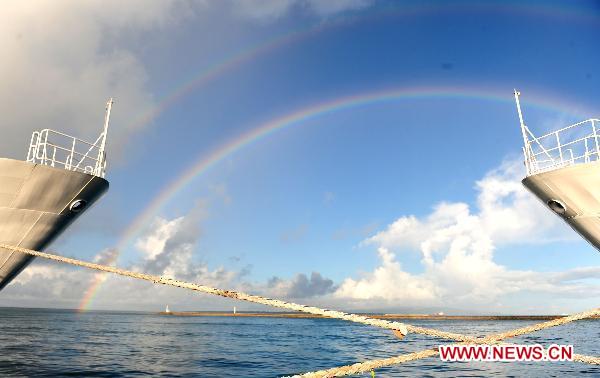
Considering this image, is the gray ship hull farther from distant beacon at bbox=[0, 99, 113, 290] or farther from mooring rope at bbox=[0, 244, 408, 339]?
mooring rope at bbox=[0, 244, 408, 339]

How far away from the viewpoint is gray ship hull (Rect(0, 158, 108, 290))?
10.8 m

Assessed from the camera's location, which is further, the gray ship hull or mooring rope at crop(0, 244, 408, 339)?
the gray ship hull

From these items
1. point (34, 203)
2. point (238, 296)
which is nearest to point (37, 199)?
point (34, 203)

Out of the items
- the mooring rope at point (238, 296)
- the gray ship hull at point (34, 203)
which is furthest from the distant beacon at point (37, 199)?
the mooring rope at point (238, 296)

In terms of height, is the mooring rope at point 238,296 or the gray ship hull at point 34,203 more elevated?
the gray ship hull at point 34,203

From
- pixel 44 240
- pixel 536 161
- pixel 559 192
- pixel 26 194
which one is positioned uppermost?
pixel 536 161

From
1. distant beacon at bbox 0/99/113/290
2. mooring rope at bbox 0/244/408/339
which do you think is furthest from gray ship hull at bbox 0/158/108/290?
mooring rope at bbox 0/244/408/339

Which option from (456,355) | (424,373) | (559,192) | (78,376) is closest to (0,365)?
(78,376)

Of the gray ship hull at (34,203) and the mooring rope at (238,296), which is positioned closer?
the mooring rope at (238,296)

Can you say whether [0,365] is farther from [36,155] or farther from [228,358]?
[36,155]

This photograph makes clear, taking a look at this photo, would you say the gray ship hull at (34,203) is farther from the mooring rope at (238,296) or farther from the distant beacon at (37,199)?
the mooring rope at (238,296)

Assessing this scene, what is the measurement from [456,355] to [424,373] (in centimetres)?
1516

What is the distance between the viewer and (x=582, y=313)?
7895mm

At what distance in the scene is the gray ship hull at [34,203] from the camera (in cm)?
1077
